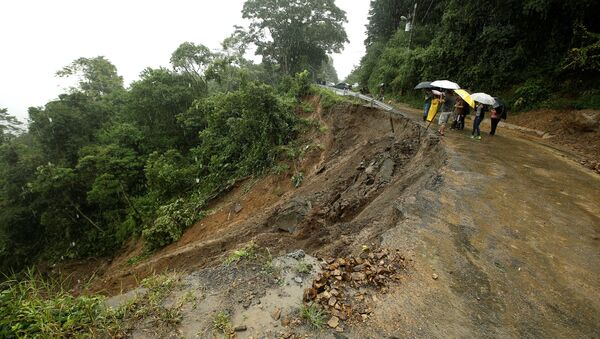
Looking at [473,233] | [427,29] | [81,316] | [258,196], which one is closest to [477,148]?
[473,233]

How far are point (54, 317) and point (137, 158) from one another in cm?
1735

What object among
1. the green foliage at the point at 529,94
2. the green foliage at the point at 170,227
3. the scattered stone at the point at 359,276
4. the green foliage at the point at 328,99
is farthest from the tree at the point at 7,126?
the green foliage at the point at 529,94

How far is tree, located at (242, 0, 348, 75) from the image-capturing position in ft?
87.4

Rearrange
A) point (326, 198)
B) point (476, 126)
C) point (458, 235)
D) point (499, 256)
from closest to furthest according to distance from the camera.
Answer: point (499, 256), point (458, 235), point (326, 198), point (476, 126)

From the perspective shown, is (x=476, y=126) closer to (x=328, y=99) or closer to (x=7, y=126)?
(x=328, y=99)

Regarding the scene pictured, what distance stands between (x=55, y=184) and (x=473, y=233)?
66.3 ft

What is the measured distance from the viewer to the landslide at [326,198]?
5.30 meters

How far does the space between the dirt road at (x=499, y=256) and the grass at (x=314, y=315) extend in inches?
24.2

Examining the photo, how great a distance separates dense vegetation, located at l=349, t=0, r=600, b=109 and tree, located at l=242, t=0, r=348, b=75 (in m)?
11.4

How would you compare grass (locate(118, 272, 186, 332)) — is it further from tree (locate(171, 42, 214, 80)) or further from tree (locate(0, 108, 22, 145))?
tree (locate(0, 108, 22, 145))

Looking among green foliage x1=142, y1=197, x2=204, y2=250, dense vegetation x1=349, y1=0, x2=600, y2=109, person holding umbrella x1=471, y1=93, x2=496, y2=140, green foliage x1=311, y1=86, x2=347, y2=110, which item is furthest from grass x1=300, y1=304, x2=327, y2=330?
dense vegetation x1=349, y1=0, x2=600, y2=109

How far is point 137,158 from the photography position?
1819 cm

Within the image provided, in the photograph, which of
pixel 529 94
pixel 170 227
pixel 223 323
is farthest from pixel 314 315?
pixel 529 94

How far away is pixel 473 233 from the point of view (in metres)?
4.32
